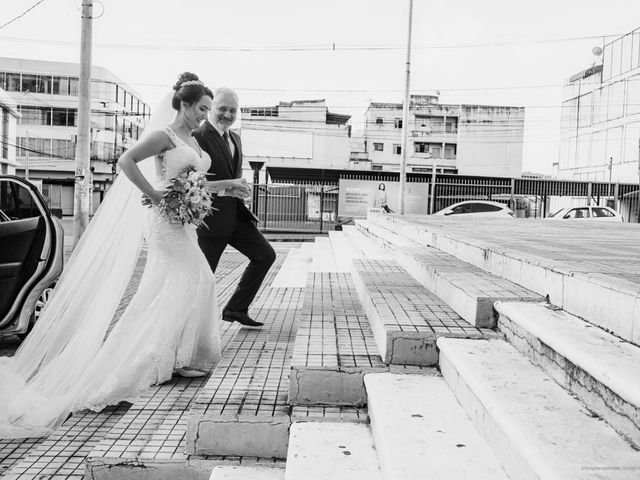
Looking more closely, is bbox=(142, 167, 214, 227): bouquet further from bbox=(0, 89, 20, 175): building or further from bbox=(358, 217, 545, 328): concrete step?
bbox=(0, 89, 20, 175): building

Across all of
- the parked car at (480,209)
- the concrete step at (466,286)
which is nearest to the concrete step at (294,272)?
the concrete step at (466,286)

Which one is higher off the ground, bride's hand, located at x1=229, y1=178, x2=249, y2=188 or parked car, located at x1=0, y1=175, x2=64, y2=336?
bride's hand, located at x1=229, y1=178, x2=249, y2=188

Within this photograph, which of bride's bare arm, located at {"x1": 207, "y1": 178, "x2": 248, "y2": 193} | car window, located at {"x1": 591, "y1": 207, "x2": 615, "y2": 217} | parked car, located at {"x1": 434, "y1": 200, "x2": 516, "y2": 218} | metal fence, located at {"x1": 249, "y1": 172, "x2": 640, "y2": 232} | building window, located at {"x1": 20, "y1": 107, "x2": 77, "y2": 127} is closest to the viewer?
bride's bare arm, located at {"x1": 207, "y1": 178, "x2": 248, "y2": 193}

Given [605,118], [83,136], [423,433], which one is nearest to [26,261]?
[423,433]

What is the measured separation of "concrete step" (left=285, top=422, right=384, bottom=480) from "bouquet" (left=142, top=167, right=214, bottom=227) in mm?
1716

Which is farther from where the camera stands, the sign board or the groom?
the sign board

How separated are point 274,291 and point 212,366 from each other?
335cm

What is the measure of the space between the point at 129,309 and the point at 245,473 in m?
1.70

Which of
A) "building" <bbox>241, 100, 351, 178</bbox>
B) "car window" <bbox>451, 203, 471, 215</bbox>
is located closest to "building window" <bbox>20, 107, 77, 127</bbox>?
"building" <bbox>241, 100, 351, 178</bbox>

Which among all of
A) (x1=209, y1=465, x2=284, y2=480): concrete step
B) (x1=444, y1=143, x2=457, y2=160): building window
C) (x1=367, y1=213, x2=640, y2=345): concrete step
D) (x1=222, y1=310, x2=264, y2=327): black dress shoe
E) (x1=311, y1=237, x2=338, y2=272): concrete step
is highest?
(x1=444, y1=143, x2=457, y2=160): building window

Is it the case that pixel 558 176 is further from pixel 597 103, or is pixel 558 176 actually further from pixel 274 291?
pixel 274 291

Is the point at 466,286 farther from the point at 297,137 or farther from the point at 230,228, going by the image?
the point at 297,137

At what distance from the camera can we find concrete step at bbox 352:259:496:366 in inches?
113

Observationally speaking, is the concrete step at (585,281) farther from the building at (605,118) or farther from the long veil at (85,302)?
the building at (605,118)
